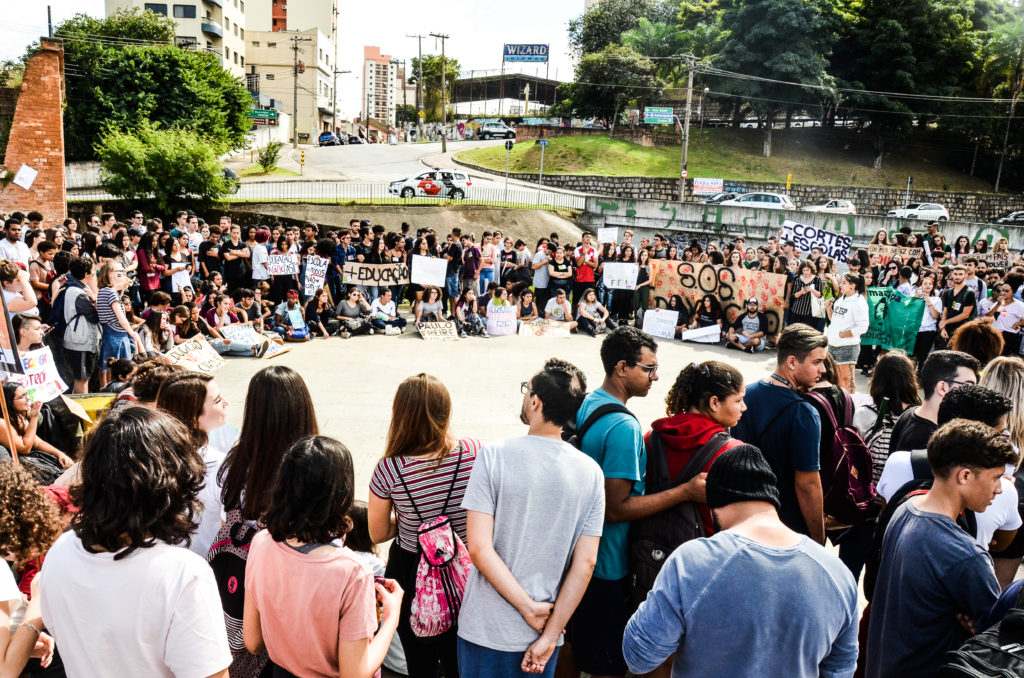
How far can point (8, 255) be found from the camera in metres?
9.56

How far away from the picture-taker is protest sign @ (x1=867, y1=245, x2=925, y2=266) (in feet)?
49.2

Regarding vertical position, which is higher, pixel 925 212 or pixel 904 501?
pixel 925 212

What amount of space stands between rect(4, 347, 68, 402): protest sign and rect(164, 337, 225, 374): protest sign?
3605 millimetres

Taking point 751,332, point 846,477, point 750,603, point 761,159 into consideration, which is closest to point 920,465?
point 846,477

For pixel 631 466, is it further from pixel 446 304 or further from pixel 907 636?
pixel 446 304

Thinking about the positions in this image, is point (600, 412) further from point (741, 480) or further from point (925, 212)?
point (925, 212)

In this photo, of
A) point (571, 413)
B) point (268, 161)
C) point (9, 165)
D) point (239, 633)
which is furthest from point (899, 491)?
point (268, 161)

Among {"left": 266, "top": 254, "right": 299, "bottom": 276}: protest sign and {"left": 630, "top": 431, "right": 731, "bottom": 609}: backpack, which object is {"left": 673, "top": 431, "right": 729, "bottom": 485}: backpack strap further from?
{"left": 266, "top": 254, "right": 299, "bottom": 276}: protest sign

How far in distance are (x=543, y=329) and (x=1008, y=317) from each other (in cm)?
759

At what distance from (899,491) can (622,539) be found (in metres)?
1.34

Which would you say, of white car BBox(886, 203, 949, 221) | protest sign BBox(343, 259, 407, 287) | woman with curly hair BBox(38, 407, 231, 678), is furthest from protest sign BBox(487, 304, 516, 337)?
white car BBox(886, 203, 949, 221)

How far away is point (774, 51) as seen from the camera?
42.8m

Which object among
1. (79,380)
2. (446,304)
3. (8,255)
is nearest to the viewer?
(79,380)

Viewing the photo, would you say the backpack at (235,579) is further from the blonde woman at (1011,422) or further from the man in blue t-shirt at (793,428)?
the blonde woman at (1011,422)
